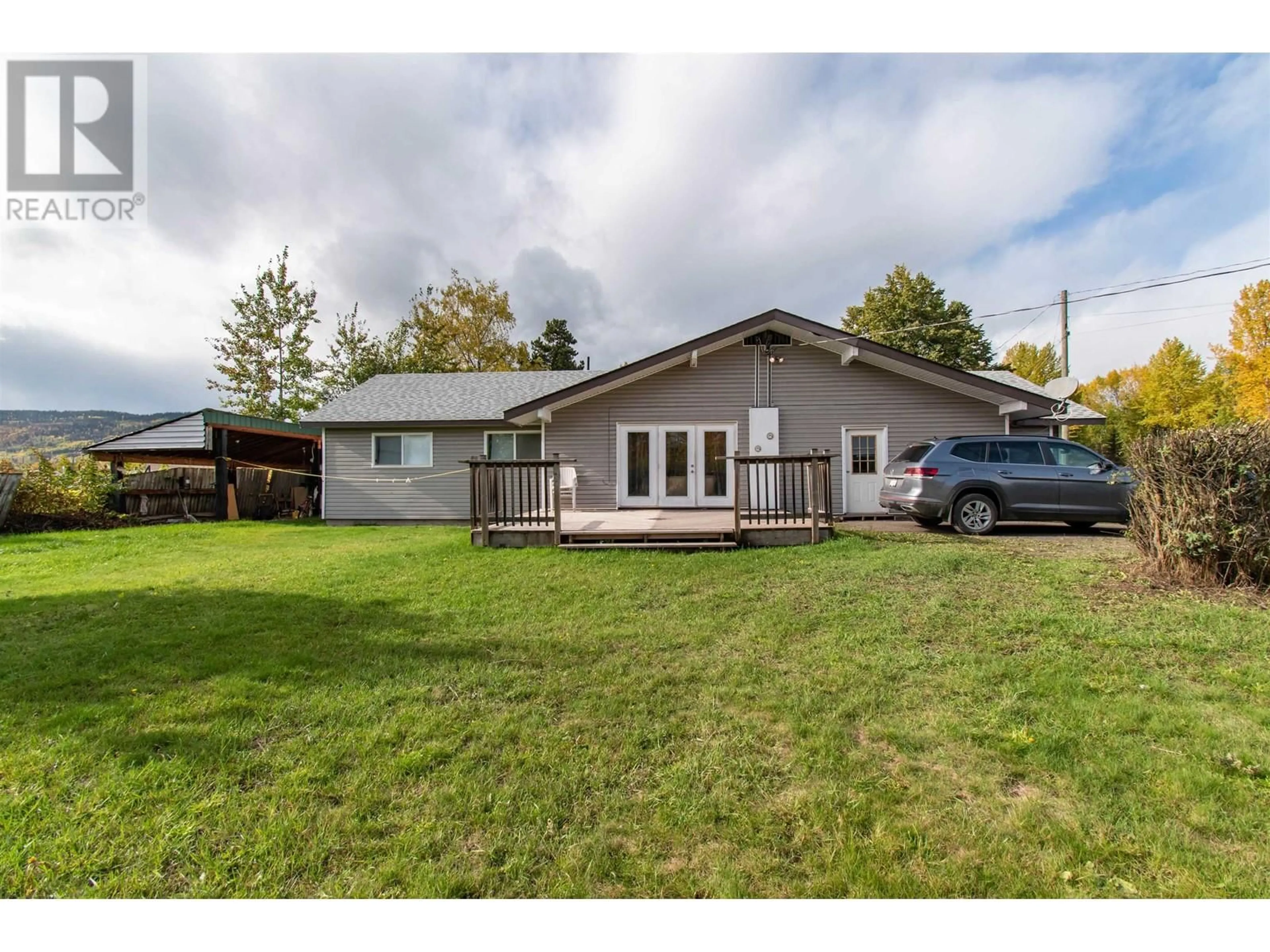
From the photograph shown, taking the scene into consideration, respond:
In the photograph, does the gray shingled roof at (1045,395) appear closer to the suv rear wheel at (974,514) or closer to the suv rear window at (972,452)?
the suv rear window at (972,452)

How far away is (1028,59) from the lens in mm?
4691

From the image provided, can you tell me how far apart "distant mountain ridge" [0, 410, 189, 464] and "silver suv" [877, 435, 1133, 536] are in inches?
678

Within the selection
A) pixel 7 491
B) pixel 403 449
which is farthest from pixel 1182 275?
pixel 7 491

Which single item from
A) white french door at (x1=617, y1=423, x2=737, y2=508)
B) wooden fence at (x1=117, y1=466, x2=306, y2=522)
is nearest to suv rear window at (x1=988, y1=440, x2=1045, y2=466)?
white french door at (x1=617, y1=423, x2=737, y2=508)

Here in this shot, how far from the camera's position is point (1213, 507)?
4520 mm

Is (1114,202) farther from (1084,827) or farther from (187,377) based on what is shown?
(187,377)

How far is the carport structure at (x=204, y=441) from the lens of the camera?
1291 centimetres

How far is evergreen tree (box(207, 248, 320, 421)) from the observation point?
992 inches

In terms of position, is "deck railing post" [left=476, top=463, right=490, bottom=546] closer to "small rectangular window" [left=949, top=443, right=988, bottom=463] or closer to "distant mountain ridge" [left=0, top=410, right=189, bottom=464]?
"small rectangular window" [left=949, top=443, right=988, bottom=463]

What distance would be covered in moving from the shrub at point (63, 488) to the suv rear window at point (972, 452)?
60.8ft

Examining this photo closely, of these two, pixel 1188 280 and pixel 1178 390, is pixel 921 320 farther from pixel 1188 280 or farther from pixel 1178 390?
pixel 1188 280

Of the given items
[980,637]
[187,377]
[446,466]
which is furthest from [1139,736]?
[187,377]

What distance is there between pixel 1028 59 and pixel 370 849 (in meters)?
7.56

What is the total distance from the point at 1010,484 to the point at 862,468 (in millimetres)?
3278
